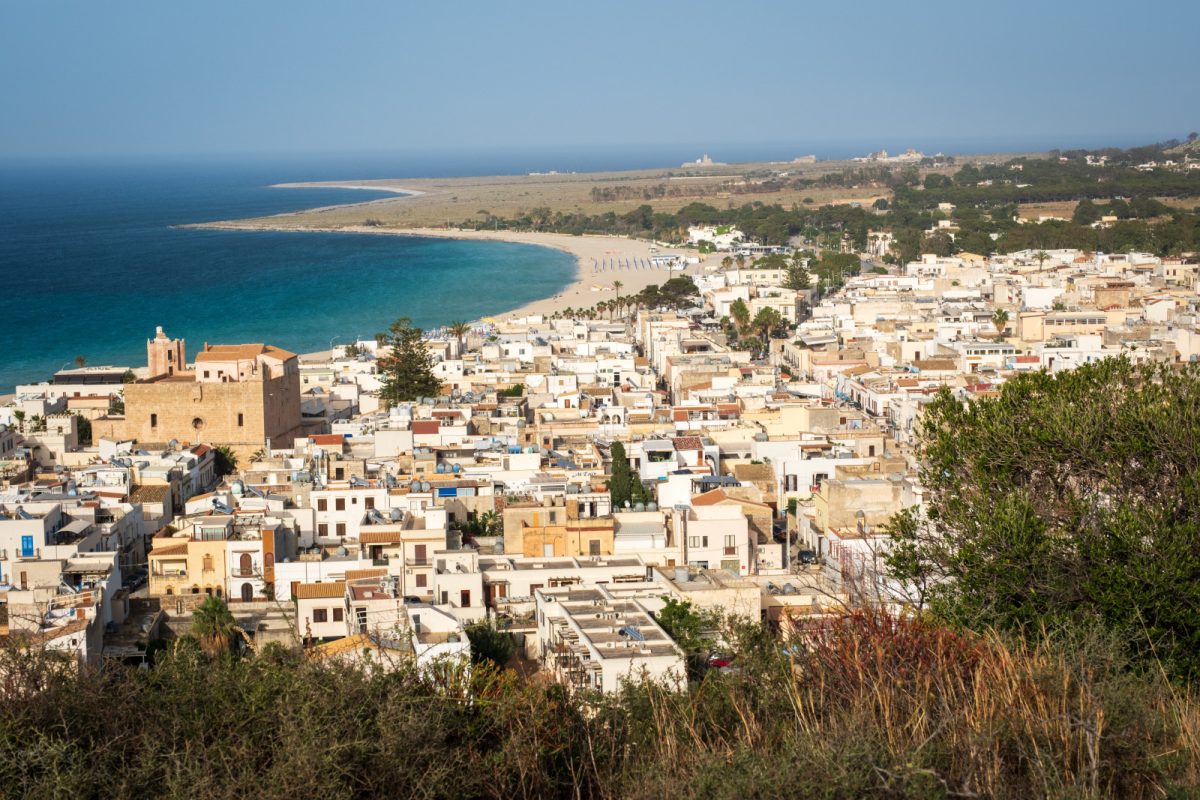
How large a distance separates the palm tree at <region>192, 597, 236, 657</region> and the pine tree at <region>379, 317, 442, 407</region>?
1071 centimetres

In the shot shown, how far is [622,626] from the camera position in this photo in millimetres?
9867

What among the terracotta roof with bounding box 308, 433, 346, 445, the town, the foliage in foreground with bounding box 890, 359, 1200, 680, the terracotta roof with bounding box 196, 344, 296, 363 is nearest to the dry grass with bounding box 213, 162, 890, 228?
the town

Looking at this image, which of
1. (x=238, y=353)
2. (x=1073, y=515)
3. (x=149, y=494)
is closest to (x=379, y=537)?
(x=149, y=494)

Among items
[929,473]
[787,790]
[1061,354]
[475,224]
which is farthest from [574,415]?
[475,224]

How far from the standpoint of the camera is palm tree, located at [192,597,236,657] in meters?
10.9

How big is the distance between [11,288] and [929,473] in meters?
48.9

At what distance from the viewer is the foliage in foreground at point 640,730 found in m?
5.40

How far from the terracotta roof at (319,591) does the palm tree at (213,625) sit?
57 cm

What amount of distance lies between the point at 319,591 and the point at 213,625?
1.02 m

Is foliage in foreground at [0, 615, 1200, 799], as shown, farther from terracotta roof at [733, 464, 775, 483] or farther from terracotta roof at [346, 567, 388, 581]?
terracotta roof at [733, 464, 775, 483]

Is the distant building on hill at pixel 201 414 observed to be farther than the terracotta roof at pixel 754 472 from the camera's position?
Yes

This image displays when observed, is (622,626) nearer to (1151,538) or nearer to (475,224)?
(1151,538)

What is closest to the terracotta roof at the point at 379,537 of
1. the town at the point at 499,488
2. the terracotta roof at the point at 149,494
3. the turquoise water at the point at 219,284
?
the town at the point at 499,488

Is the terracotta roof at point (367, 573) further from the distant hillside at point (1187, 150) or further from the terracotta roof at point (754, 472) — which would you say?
the distant hillside at point (1187, 150)
